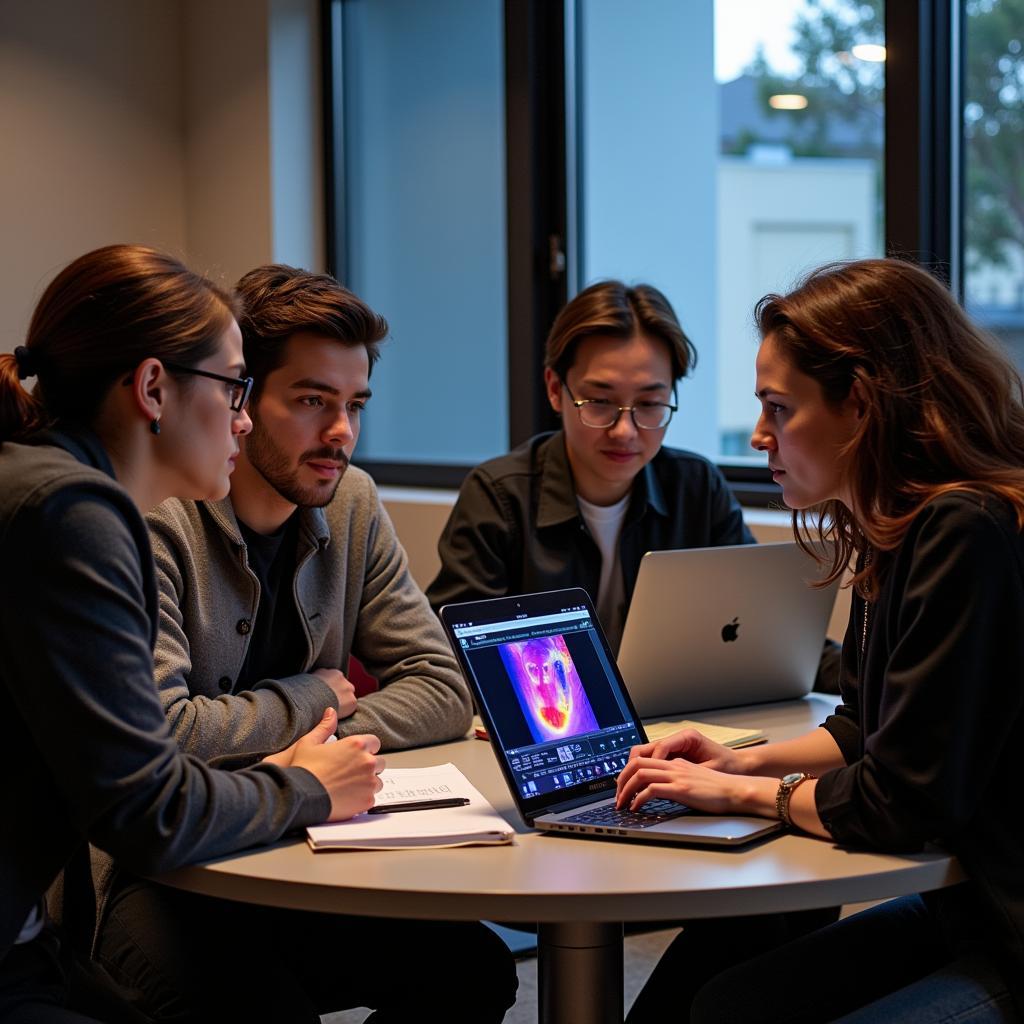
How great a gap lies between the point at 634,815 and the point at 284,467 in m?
0.76

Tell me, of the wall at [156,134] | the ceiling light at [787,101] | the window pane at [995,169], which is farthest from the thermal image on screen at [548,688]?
the wall at [156,134]

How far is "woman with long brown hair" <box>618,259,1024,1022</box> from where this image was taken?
1.31m

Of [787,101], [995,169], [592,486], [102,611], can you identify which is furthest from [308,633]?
[787,101]

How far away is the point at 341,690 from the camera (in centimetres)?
184

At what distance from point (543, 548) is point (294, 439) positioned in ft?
2.22

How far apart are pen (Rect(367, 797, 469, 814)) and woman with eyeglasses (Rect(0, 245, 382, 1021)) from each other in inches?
1.2

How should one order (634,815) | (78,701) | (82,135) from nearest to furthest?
(78,701) → (634,815) → (82,135)

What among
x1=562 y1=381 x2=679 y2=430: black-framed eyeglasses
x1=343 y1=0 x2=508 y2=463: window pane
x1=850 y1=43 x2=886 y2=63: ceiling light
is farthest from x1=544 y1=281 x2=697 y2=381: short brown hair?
x1=343 y1=0 x2=508 y2=463: window pane

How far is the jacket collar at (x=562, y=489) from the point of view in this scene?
96.2 inches

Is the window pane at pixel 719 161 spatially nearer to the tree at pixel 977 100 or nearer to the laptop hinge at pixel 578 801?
the tree at pixel 977 100

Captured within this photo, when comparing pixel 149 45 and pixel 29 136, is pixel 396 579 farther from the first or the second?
pixel 149 45

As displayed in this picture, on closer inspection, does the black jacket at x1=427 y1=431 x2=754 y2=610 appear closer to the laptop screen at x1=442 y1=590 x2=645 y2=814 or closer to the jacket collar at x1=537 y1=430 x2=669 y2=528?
the jacket collar at x1=537 y1=430 x2=669 y2=528

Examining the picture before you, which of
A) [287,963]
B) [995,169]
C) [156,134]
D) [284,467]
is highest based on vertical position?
[156,134]

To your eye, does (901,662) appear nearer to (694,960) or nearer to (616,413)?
(694,960)
